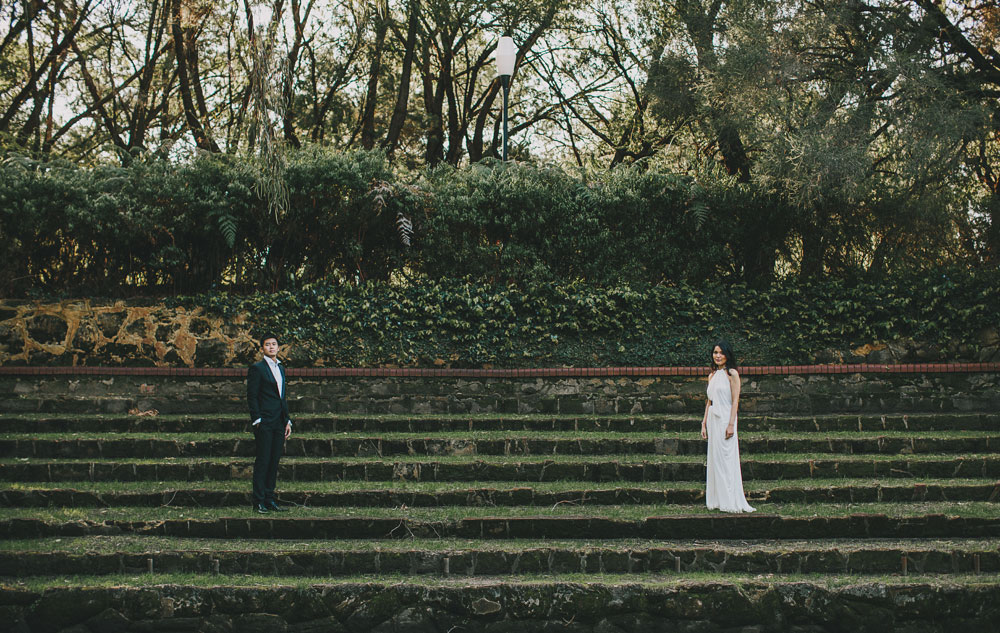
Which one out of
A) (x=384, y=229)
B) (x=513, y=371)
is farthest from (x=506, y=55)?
(x=513, y=371)

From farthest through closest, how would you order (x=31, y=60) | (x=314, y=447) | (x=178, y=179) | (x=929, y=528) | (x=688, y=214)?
(x=31, y=60) < (x=688, y=214) < (x=178, y=179) < (x=314, y=447) < (x=929, y=528)

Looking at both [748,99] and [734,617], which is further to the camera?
[748,99]

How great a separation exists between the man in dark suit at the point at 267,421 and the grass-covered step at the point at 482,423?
2.27 metres

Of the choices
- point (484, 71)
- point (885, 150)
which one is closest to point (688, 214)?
point (885, 150)

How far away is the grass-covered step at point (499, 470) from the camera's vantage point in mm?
7703

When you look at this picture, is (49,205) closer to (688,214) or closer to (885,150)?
(688,214)

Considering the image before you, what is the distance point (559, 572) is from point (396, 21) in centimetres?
1281

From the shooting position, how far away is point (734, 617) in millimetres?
5230

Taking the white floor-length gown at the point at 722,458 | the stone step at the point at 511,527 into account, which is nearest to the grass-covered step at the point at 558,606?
the stone step at the point at 511,527

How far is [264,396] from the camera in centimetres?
694

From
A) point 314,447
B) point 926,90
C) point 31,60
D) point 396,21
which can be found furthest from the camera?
point 396,21

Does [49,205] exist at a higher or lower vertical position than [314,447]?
higher

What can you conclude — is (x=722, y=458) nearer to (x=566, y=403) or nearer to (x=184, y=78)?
(x=566, y=403)

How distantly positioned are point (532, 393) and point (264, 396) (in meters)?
4.41
